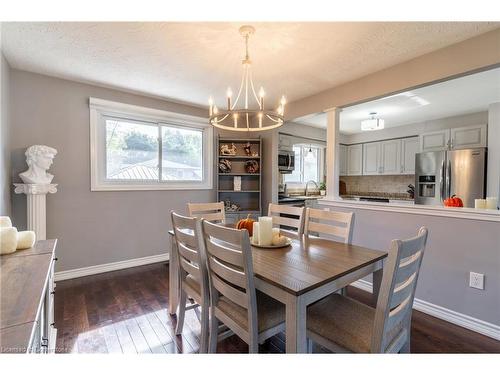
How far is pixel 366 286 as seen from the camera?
8.59 feet

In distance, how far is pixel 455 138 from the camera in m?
3.94

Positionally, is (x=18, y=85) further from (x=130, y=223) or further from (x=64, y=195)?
(x=130, y=223)

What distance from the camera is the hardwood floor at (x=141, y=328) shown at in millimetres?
1690

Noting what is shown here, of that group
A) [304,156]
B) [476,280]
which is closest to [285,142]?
[304,156]

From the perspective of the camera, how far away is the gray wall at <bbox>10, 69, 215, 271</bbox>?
2.59 m

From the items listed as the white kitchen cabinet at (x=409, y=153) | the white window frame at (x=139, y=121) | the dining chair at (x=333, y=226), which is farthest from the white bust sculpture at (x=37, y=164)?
the white kitchen cabinet at (x=409, y=153)

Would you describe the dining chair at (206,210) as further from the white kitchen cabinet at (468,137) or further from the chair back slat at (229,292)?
the white kitchen cabinet at (468,137)

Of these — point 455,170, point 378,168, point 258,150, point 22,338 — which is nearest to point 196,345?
point 22,338

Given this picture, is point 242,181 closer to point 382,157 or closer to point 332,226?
point 332,226

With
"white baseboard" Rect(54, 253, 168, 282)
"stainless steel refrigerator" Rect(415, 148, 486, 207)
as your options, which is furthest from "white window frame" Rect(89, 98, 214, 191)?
"stainless steel refrigerator" Rect(415, 148, 486, 207)

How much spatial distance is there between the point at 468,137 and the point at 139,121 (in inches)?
196

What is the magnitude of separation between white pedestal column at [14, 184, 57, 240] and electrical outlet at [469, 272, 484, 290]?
3898 millimetres

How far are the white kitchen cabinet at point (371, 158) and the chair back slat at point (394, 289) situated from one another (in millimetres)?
4536

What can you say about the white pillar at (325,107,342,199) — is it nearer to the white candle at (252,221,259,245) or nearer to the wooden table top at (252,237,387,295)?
the wooden table top at (252,237,387,295)
